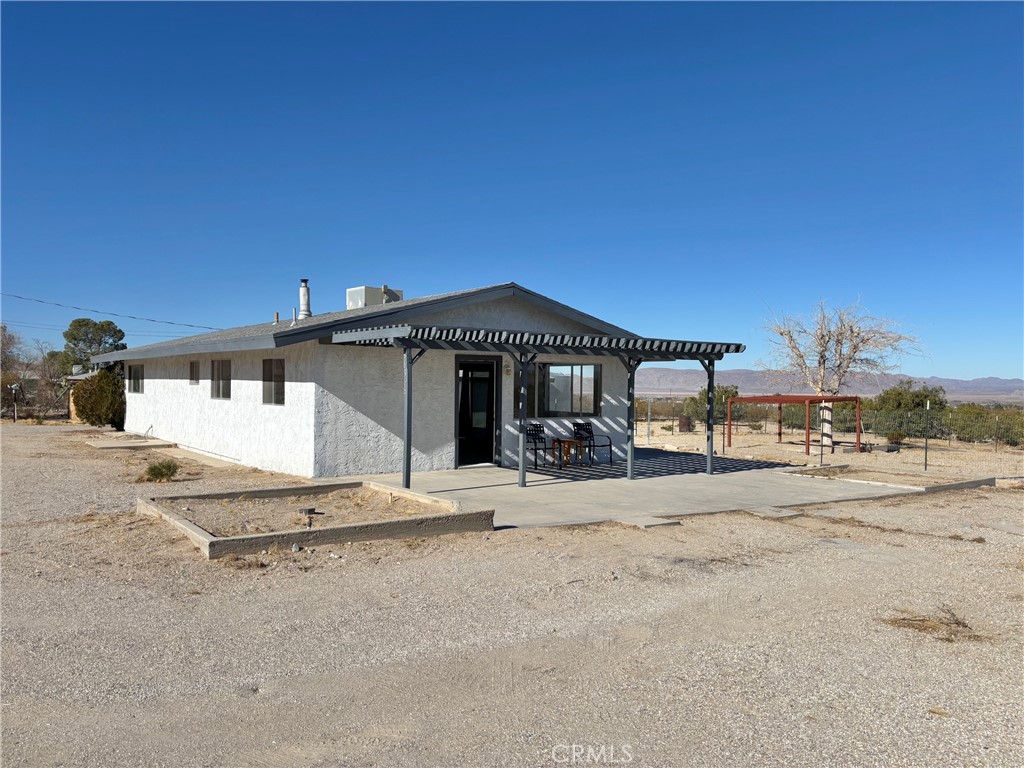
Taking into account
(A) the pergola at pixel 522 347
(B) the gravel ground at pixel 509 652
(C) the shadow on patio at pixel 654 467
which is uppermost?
(A) the pergola at pixel 522 347

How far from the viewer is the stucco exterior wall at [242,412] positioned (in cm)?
1386

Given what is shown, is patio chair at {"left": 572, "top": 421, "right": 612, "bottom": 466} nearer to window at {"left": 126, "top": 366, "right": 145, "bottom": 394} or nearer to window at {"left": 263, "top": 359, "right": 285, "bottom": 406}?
window at {"left": 263, "top": 359, "right": 285, "bottom": 406}

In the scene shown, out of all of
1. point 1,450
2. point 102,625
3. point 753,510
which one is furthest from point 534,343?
point 1,450

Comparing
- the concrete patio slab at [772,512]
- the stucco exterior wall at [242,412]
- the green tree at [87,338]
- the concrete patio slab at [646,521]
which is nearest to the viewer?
the concrete patio slab at [646,521]

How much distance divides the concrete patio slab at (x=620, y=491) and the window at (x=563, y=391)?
1.37m

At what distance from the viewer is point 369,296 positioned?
1823 cm

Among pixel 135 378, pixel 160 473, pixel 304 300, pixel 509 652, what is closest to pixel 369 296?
pixel 304 300

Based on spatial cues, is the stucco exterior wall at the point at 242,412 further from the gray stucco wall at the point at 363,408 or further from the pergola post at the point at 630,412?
the pergola post at the point at 630,412

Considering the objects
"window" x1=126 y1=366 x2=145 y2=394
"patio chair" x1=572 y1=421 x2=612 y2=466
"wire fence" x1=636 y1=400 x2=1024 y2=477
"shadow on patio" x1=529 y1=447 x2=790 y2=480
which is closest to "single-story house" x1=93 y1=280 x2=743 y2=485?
"patio chair" x1=572 y1=421 x2=612 y2=466

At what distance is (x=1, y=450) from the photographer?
19312 mm

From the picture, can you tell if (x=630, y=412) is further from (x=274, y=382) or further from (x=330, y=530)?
(x=330, y=530)
